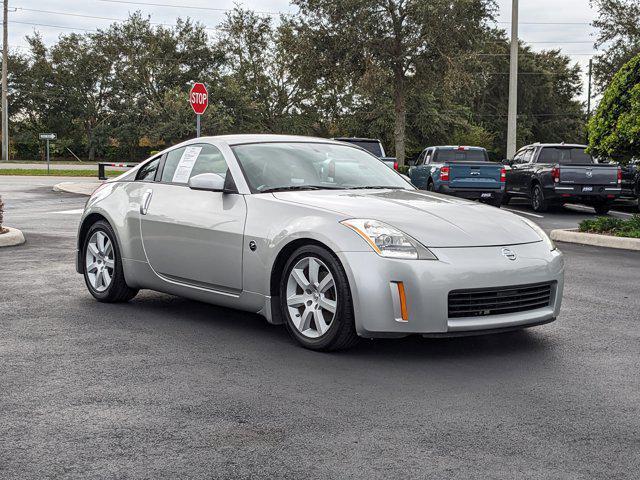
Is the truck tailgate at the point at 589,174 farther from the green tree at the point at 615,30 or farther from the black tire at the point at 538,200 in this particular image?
the green tree at the point at 615,30

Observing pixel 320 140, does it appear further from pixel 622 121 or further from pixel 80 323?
pixel 622 121

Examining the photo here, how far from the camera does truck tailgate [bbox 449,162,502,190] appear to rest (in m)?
21.8

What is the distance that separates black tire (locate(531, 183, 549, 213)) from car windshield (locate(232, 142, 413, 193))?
14880 millimetres

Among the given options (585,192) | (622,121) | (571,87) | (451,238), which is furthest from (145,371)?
(571,87)

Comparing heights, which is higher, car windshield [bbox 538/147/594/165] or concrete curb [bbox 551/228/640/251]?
car windshield [bbox 538/147/594/165]

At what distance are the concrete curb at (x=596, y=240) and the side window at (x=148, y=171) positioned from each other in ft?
27.3

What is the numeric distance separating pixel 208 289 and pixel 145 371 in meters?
1.41

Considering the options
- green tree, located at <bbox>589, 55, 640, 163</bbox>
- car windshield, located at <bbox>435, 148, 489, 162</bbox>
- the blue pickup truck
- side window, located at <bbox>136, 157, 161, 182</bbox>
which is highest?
green tree, located at <bbox>589, 55, 640, 163</bbox>

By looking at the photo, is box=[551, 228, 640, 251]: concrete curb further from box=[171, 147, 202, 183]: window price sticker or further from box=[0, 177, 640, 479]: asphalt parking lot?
box=[171, 147, 202, 183]: window price sticker

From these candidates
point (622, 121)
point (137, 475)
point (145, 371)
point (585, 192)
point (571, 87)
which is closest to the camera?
point (137, 475)

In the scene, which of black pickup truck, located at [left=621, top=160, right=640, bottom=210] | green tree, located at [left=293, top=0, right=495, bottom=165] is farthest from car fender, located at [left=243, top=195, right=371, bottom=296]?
green tree, located at [left=293, top=0, right=495, bottom=165]

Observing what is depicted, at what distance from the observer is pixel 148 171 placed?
26.3 feet

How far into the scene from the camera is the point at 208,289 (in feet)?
22.9

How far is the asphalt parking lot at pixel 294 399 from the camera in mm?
3990
